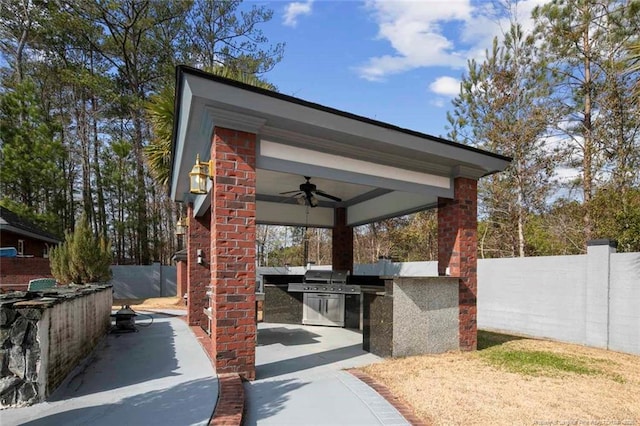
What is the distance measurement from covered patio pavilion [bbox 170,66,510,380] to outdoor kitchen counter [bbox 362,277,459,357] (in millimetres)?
293

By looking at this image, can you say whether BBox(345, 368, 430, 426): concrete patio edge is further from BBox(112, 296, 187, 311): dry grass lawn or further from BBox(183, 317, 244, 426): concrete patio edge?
BBox(112, 296, 187, 311): dry grass lawn

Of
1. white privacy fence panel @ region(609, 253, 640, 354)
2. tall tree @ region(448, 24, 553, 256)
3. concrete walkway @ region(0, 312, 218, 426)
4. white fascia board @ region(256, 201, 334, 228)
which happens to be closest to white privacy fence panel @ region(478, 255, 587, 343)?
white privacy fence panel @ region(609, 253, 640, 354)

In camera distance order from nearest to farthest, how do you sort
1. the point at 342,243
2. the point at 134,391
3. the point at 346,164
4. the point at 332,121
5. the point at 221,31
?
the point at 134,391, the point at 332,121, the point at 346,164, the point at 342,243, the point at 221,31

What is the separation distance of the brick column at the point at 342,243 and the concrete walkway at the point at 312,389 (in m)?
3.26

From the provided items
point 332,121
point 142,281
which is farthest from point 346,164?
point 142,281

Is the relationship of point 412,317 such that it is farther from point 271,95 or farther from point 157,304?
point 157,304

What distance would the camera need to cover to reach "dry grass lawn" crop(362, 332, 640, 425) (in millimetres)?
3479

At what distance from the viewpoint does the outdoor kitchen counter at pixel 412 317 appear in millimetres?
5531

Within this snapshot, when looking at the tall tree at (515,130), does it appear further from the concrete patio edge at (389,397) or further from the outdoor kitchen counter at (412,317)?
the concrete patio edge at (389,397)

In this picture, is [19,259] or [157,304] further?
[157,304]

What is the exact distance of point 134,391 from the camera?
11.9 feet

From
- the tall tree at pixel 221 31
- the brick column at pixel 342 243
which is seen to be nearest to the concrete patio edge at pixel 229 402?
the brick column at pixel 342 243

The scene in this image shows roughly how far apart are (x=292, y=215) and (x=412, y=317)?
4.73 metres

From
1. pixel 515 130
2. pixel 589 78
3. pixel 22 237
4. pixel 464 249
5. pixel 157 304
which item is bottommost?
pixel 157 304
